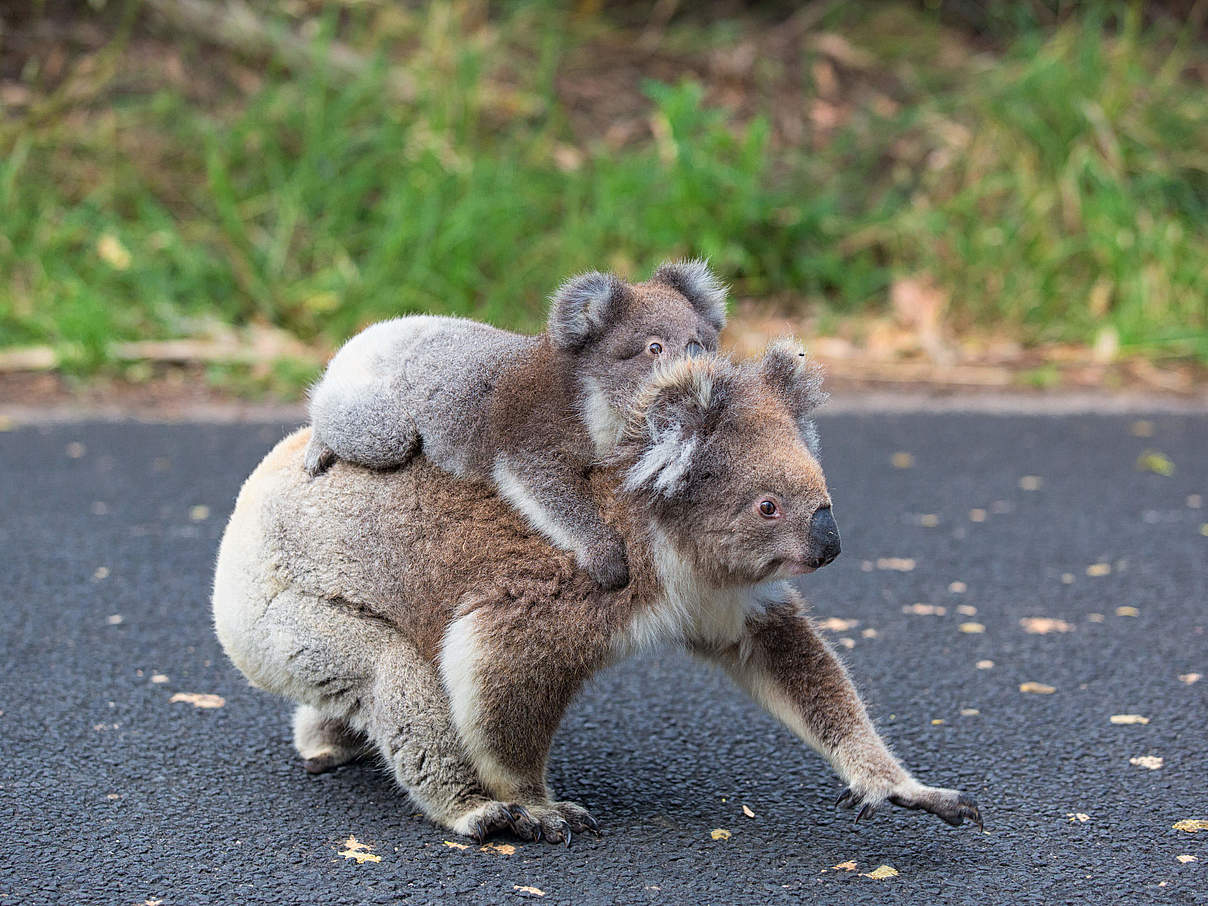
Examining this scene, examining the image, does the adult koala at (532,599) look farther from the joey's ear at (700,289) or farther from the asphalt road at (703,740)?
the joey's ear at (700,289)

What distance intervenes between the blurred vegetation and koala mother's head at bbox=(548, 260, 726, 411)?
3.96 metres

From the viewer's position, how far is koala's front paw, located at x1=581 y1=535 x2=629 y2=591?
2.58 m

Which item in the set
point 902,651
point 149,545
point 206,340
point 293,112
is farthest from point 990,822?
point 293,112

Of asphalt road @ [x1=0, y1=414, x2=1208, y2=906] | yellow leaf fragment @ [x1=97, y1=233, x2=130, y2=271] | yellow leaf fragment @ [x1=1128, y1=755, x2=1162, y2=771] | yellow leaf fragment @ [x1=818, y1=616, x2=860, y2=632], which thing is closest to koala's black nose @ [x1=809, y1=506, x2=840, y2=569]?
asphalt road @ [x1=0, y1=414, x2=1208, y2=906]

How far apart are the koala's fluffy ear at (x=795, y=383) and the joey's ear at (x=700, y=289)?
0.42 metres

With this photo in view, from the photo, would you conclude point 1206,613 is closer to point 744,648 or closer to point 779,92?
point 744,648

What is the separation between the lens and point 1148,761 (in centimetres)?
315

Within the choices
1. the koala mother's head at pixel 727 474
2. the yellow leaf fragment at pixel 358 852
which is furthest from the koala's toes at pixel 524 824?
the koala mother's head at pixel 727 474

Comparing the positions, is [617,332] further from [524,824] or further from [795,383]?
[524,824]

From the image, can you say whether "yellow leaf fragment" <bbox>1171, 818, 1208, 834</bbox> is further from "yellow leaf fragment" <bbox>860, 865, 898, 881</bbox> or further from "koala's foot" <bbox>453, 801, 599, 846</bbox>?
"koala's foot" <bbox>453, 801, 599, 846</bbox>

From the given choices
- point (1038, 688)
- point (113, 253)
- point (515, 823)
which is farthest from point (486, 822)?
point (113, 253)

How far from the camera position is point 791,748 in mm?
3305

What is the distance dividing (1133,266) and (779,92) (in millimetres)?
2633

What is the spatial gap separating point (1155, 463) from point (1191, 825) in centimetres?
323
